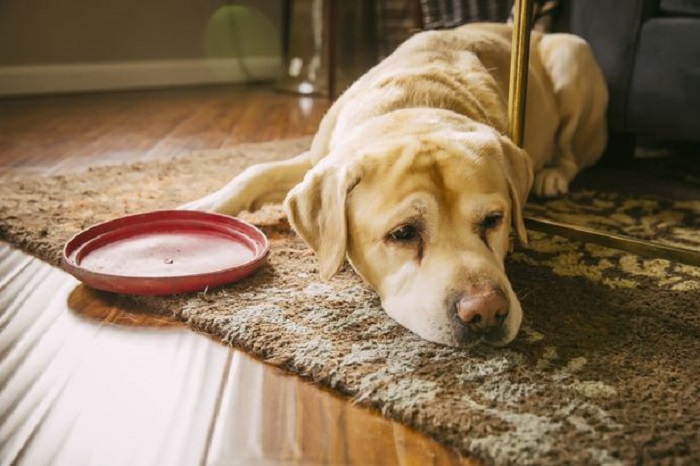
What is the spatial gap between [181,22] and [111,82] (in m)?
0.86

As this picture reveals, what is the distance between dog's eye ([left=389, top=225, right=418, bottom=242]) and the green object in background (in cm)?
529

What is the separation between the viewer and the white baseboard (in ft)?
17.5

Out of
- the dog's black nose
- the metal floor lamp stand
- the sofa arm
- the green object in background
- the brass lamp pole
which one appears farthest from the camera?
the green object in background

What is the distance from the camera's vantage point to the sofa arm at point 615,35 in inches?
108

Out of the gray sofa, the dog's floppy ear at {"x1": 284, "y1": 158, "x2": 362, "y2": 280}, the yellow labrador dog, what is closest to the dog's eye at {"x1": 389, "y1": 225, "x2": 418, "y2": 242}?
the yellow labrador dog

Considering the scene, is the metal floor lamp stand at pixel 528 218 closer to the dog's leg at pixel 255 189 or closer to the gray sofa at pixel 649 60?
the dog's leg at pixel 255 189

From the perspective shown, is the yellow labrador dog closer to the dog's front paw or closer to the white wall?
the dog's front paw

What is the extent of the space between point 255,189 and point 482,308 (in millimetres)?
1165

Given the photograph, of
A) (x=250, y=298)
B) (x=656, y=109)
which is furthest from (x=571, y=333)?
(x=656, y=109)

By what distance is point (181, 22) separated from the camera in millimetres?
6082

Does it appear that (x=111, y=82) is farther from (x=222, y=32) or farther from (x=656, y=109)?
(x=656, y=109)

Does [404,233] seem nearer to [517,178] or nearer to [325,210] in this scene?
[325,210]

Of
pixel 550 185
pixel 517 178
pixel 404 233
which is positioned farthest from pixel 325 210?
pixel 550 185

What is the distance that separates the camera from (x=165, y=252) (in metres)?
1.95
